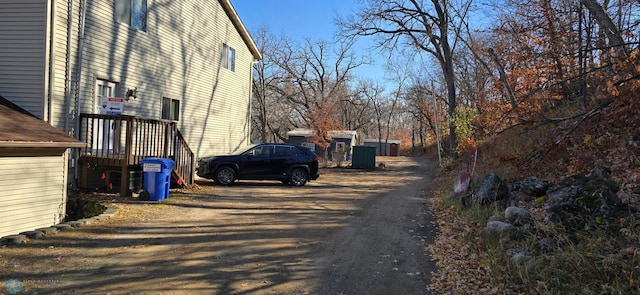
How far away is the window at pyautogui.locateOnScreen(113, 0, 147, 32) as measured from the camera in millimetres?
12695

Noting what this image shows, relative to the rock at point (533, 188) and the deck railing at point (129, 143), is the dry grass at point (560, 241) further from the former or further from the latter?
the deck railing at point (129, 143)

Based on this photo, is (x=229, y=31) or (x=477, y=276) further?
(x=229, y=31)

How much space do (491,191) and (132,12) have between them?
1113cm

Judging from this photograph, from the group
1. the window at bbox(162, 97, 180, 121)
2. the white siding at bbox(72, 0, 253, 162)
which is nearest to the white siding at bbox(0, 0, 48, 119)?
the white siding at bbox(72, 0, 253, 162)

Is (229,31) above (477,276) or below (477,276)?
above

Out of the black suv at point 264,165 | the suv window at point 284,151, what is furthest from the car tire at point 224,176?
the suv window at point 284,151

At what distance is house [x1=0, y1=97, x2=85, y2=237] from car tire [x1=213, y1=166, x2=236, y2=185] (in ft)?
21.5

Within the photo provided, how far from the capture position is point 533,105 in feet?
50.3

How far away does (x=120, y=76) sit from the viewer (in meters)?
12.8

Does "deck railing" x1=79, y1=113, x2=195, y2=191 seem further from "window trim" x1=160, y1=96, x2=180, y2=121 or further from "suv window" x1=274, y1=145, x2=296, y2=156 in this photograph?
"suv window" x1=274, y1=145, x2=296, y2=156

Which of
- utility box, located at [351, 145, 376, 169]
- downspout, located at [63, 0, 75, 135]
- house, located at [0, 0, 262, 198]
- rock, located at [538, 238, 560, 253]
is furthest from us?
utility box, located at [351, 145, 376, 169]

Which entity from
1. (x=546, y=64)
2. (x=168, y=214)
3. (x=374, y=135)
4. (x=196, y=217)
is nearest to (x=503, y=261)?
(x=196, y=217)

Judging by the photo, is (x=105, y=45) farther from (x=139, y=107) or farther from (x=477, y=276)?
(x=477, y=276)

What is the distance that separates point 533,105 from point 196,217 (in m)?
12.0
